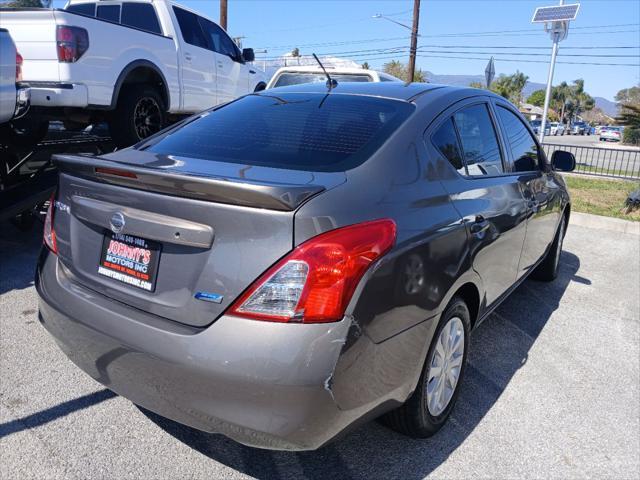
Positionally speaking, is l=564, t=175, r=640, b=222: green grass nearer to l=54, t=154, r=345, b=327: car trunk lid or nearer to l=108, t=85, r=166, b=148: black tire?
l=108, t=85, r=166, b=148: black tire

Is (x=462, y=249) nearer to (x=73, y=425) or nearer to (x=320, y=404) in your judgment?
(x=320, y=404)

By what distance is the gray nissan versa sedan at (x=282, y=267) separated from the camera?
1862 mm

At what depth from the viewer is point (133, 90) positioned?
256 inches

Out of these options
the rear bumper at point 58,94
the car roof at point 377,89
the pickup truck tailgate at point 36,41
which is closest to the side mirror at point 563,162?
the car roof at point 377,89

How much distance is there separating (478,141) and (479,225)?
671mm

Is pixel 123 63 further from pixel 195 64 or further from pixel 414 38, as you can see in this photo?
pixel 414 38

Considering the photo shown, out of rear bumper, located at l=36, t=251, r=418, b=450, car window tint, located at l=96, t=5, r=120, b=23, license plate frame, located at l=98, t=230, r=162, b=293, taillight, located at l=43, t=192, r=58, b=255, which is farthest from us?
car window tint, located at l=96, t=5, r=120, b=23

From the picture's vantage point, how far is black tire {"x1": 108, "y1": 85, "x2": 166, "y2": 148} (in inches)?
250

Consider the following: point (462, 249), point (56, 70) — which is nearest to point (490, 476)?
point (462, 249)

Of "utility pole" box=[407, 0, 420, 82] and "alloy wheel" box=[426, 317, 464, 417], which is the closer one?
"alloy wheel" box=[426, 317, 464, 417]

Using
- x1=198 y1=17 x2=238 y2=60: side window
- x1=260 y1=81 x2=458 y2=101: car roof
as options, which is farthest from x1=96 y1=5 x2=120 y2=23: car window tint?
x1=260 y1=81 x2=458 y2=101: car roof

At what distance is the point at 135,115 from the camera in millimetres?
6523

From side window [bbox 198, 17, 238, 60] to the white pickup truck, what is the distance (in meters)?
0.02

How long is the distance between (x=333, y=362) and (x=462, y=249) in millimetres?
1069
